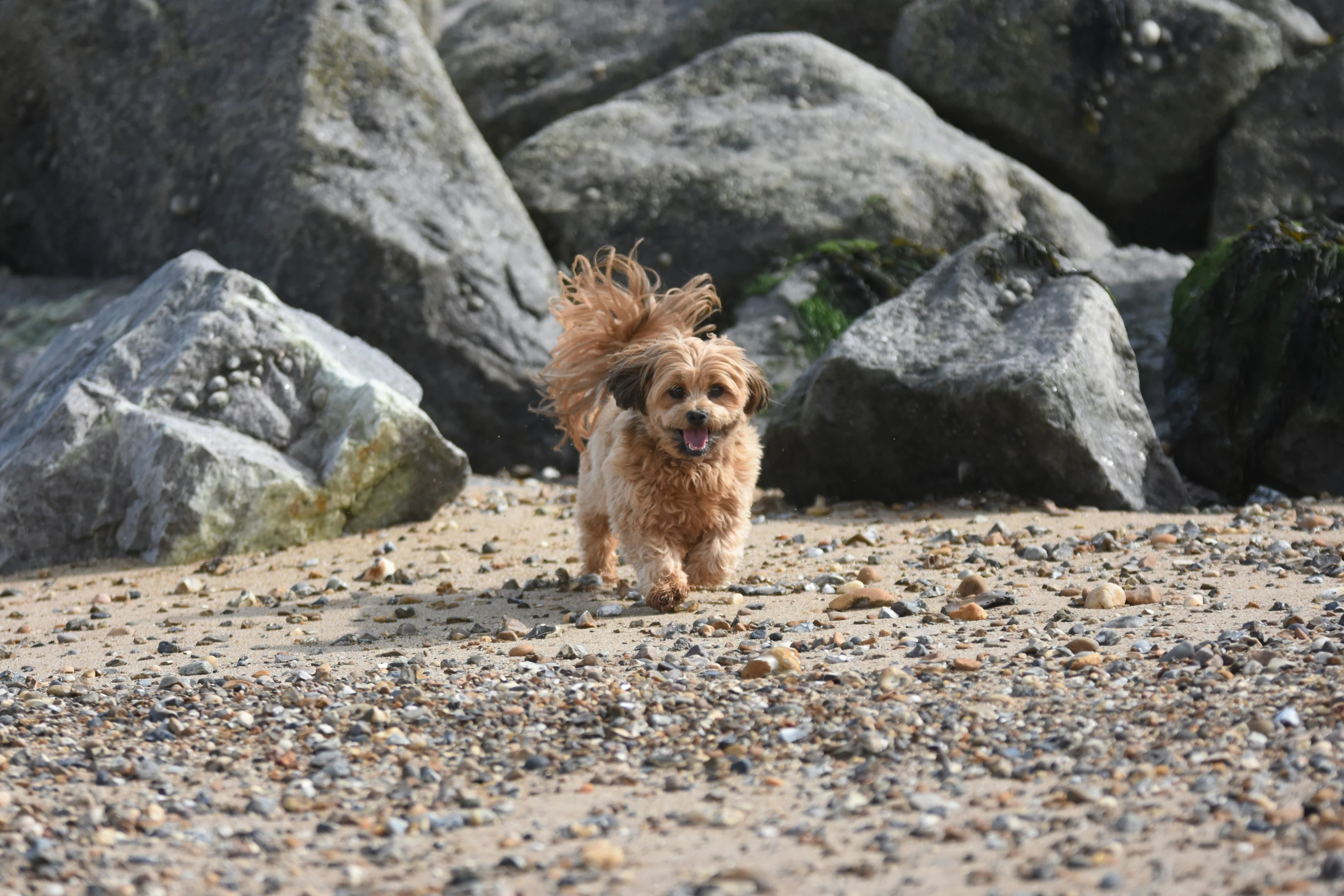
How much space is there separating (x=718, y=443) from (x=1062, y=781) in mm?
3163

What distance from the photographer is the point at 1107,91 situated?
579 inches

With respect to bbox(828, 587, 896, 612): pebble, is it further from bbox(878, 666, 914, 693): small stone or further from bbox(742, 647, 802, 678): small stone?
bbox(878, 666, 914, 693): small stone

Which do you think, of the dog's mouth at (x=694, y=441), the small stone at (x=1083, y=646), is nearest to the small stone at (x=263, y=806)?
the small stone at (x=1083, y=646)

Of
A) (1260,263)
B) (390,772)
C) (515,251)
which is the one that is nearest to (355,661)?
(390,772)

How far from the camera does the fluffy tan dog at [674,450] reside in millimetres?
6582

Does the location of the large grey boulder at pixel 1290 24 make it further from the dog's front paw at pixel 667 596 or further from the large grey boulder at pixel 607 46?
the dog's front paw at pixel 667 596

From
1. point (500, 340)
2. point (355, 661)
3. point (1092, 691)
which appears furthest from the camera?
point (500, 340)

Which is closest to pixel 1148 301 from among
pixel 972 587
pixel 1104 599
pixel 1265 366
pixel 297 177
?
pixel 1265 366

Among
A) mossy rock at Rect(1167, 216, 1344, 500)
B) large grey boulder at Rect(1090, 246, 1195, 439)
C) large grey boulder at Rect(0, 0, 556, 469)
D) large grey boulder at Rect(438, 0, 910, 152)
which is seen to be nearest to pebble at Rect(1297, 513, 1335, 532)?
mossy rock at Rect(1167, 216, 1344, 500)

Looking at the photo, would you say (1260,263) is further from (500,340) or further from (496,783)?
(496,783)

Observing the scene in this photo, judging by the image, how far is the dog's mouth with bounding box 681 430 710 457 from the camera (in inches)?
258

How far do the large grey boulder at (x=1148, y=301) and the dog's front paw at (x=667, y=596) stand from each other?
5074 mm

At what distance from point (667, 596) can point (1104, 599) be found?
1.97 meters

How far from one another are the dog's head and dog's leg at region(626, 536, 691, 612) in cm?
48
